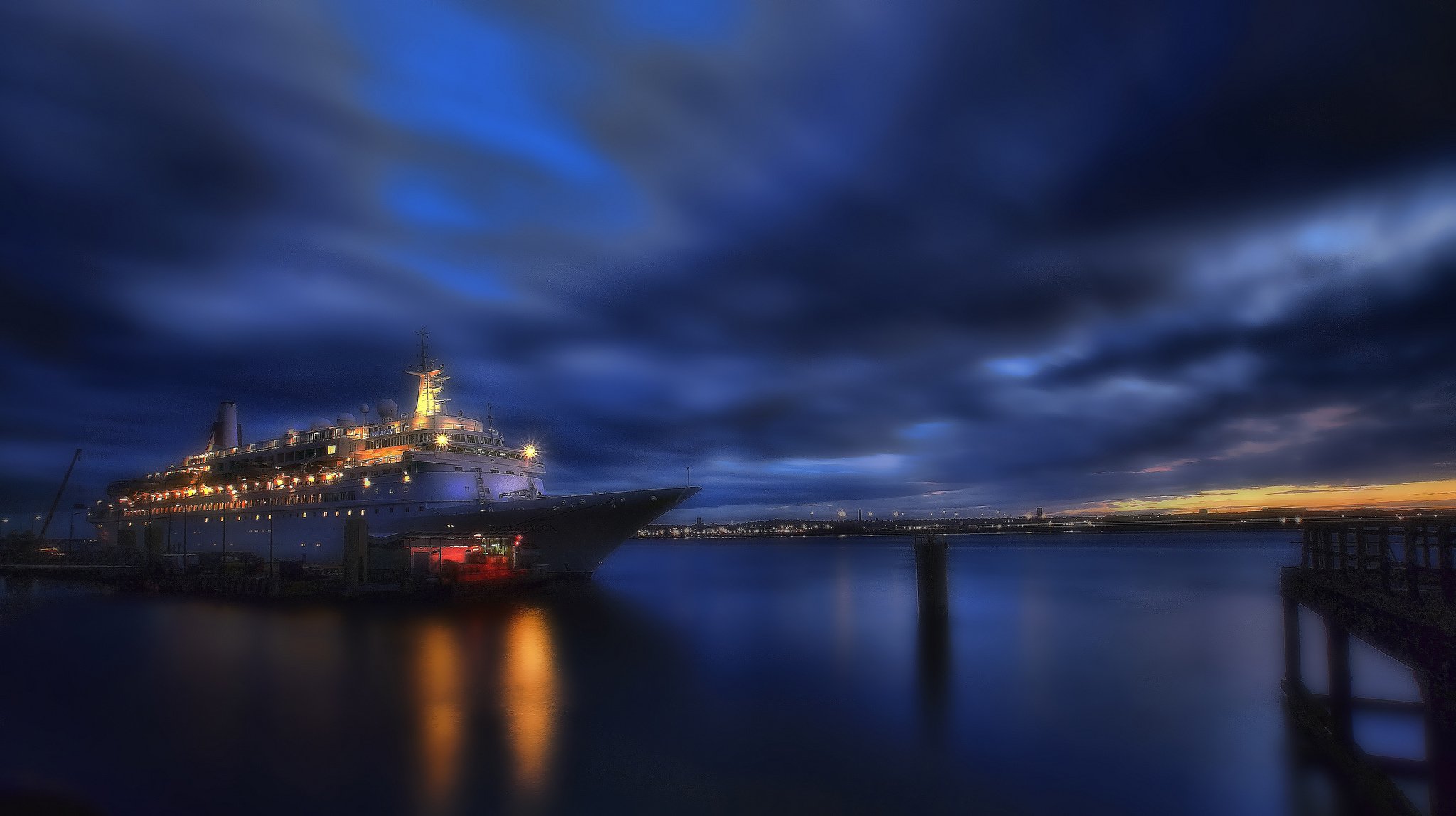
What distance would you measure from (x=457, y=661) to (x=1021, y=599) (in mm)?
36944

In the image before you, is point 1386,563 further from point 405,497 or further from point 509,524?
point 405,497

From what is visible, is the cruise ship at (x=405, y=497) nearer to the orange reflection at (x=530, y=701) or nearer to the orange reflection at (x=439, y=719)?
the orange reflection at (x=530, y=701)

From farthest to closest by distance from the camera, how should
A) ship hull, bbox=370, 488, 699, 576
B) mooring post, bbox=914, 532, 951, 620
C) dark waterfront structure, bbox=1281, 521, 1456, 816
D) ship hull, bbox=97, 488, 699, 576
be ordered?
ship hull, bbox=97, 488, 699, 576, ship hull, bbox=370, 488, 699, 576, mooring post, bbox=914, 532, 951, 620, dark waterfront structure, bbox=1281, 521, 1456, 816

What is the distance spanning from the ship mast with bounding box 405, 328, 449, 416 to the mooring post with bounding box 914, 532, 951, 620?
119 ft

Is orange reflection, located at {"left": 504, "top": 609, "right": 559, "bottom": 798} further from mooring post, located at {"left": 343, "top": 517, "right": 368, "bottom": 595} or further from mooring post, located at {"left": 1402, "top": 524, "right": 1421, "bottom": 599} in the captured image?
mooring post, located at {"left": 1402, "top": 524, "right": 1421, "bottom": 599}

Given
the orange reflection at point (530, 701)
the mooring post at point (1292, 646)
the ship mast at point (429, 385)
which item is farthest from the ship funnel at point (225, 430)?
the mooring post at point (1292, 646)

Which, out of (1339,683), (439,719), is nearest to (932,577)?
(1339,683)

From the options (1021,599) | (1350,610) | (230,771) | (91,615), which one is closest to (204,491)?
(91,615)

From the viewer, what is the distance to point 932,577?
33.9 metres

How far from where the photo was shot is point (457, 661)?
25.7 m

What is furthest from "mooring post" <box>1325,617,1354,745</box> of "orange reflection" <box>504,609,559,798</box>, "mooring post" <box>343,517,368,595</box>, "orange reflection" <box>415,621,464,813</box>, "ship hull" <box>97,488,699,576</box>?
"mooring post" <box>343,517,368,595</box>

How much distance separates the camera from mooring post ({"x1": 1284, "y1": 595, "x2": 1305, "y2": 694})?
51.1 ft

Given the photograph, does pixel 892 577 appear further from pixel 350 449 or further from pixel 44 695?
pixel 44 695

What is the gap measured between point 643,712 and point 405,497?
31792 mm
